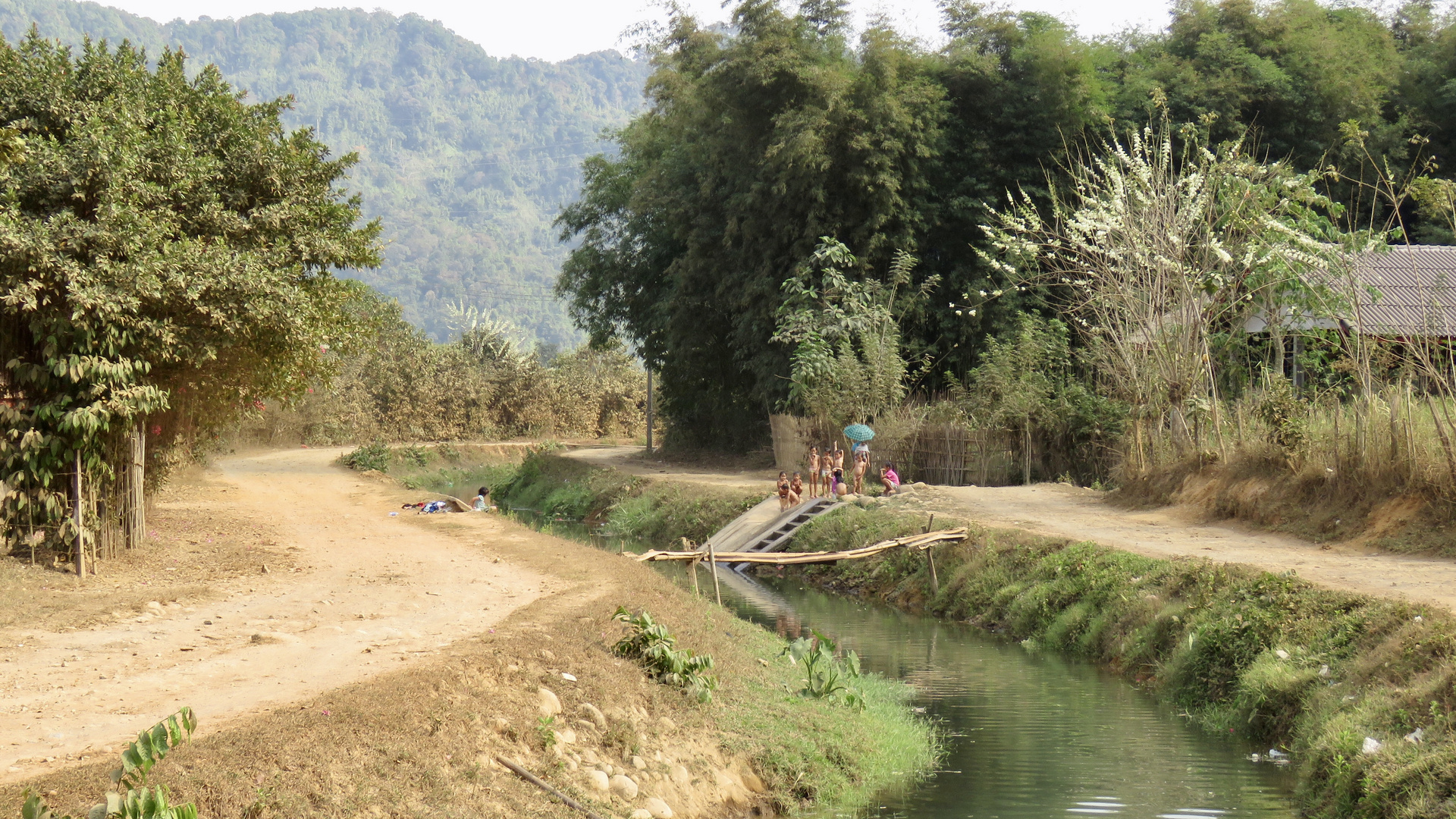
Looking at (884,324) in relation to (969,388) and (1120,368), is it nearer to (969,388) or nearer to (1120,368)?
(969,388)

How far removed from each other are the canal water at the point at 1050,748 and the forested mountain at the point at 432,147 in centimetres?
10062

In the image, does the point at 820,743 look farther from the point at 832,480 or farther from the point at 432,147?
the point at 432,147

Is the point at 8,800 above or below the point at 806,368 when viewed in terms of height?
below

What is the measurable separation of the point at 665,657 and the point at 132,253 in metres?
6.06

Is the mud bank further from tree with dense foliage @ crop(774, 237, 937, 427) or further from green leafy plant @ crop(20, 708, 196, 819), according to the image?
tree with dense foliage @ crop(774, 237, 937, 427)

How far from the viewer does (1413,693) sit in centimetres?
856

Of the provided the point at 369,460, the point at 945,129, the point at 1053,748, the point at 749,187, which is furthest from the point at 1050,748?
the point at 369,460

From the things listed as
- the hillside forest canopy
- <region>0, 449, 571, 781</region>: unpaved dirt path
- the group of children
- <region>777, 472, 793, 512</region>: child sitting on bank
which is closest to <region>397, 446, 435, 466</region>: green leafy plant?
the hillside forest canopy

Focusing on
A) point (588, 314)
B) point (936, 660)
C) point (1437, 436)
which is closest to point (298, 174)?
point (936, 660)

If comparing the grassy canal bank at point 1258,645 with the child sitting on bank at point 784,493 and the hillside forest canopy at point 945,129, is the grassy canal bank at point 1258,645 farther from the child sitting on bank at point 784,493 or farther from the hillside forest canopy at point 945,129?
the hillside forest canopy at point 945,129

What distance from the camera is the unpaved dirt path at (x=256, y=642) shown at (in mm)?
6633

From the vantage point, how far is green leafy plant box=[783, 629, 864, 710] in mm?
10102

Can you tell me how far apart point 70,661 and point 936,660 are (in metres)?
8.94

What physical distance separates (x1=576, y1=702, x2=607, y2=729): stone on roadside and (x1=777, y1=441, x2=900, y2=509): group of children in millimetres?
14070
